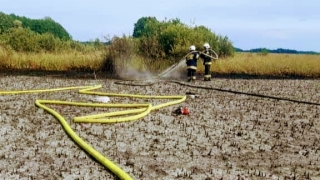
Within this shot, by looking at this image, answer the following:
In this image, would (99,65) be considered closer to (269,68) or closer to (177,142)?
(269,68)

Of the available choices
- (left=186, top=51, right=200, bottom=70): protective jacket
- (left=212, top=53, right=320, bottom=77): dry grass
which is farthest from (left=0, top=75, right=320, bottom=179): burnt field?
(left=212, top=53, right=320, bottom=77): dry grass

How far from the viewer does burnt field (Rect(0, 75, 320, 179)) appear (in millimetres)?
4535

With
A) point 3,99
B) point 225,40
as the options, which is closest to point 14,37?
point 225,40

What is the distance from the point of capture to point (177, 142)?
18.9ft

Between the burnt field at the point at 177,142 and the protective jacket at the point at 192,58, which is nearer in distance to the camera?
the burnt field at the point at 177,142

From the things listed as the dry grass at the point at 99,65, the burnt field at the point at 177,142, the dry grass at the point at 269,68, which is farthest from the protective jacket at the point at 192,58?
the dry grass at the point at 269,68

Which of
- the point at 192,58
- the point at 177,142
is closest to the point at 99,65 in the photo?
the point at 192,58

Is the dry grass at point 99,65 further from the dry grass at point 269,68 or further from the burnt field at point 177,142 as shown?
the burnt field at point 177,142

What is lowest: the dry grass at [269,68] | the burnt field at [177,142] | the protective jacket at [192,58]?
the burnt field at [177,142]

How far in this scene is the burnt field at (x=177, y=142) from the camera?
14.9 ft

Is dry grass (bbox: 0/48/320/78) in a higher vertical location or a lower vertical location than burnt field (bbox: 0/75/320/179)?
higher

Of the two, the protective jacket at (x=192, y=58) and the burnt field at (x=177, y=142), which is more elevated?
the protective jacket at (x=192, y=58)

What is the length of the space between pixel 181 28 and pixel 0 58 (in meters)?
8.41

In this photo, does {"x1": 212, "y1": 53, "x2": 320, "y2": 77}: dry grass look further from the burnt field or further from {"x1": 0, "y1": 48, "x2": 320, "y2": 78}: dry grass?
the burnt field
